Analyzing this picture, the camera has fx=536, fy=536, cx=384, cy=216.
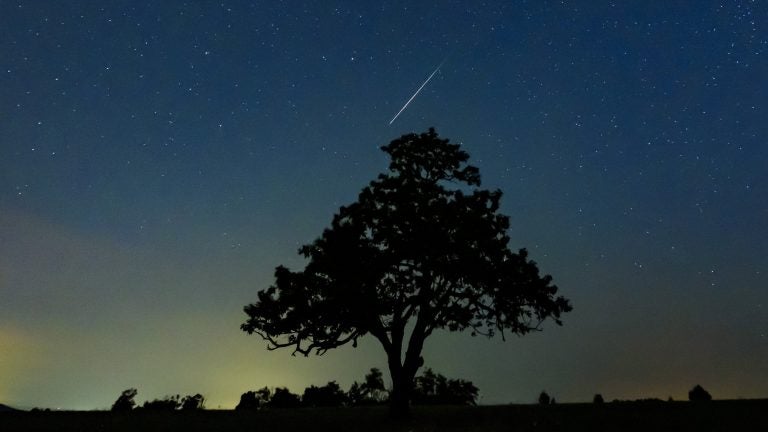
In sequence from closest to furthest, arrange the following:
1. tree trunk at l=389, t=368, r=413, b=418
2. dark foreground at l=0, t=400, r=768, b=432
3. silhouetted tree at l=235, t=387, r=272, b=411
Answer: dark foreground at l=0, t=400, r=768, b=432 → tree trunk at l=389, t=368, r=413, b=418 → silhouetted tree at l=235, t=387, r=272, b=411

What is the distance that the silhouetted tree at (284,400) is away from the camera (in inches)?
2729

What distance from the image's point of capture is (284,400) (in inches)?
2741

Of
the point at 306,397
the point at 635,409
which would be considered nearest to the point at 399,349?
the point at 635,409

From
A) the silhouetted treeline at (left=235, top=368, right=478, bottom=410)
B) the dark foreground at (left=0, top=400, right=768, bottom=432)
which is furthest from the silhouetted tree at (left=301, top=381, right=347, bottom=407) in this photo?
the dark foreground at (left=0, top=400, right=768, bottom=432)

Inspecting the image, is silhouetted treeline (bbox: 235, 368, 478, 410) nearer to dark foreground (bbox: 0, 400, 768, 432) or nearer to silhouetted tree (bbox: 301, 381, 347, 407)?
silhouetted tree (bbox: 301, 381, 347, 407)

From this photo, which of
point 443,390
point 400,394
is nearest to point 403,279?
point 400,394

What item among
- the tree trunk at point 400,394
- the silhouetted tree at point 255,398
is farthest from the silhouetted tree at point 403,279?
the silhouetted tree at point 255,398

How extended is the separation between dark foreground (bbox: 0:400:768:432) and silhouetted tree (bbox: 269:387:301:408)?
39.3 metres

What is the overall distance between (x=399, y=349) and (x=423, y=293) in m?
3.14

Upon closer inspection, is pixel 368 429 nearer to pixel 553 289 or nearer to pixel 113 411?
pixel 553 289

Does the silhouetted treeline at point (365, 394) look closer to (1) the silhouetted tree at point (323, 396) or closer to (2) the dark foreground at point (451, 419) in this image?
(1) the silhouetted tree at point (323, 396)

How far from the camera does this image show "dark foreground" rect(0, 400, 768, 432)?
22078 mm

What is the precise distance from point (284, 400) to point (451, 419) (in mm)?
48540

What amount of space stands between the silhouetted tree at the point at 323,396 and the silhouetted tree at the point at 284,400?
939mm
